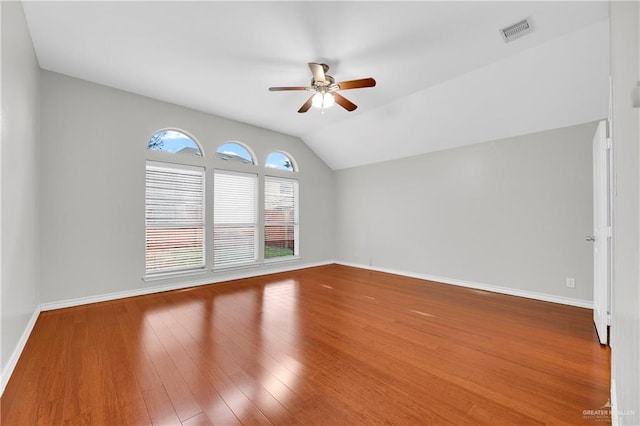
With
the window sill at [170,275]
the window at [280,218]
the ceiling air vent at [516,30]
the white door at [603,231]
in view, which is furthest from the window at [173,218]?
the white door at [603,231]

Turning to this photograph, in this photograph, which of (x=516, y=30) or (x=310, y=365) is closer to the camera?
(x=310, y=365)

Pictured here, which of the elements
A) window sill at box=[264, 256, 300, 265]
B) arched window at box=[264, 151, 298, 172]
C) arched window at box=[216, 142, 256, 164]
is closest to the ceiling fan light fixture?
arched window at box=[216, 142, 256, 164]

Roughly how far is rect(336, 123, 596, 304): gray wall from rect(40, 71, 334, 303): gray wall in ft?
13.4

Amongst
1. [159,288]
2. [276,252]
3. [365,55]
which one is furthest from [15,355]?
[365,55]

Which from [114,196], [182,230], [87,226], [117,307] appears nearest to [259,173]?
[182,230]

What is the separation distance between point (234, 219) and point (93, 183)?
2138 millimetres

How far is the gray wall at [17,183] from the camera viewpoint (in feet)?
6.15

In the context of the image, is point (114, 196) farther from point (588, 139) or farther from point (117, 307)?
point (588, 139)

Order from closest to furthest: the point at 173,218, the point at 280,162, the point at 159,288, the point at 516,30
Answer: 1. the point at 516,30
2. the point at 159,288
3. the point at 173,218
4. the point at 280,162

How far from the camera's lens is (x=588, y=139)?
11.0ft

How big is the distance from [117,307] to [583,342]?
17.0ft

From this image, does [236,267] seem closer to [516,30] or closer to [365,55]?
[365,55]

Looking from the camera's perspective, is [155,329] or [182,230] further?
[182,230]

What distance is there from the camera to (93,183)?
3.59 meters
